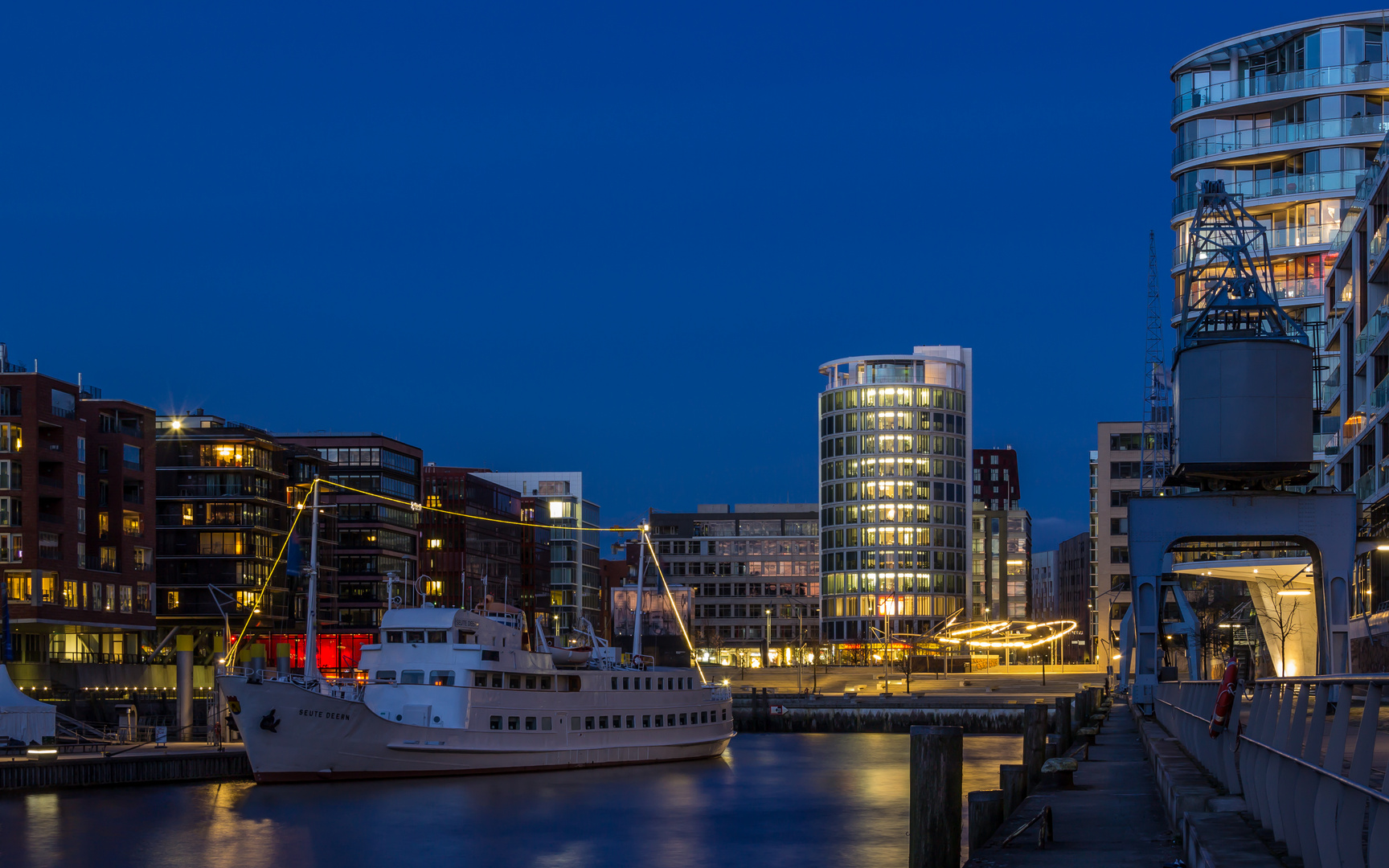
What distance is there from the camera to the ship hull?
61438mm

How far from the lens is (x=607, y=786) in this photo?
64062mm

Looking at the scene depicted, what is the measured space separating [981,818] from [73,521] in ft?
308

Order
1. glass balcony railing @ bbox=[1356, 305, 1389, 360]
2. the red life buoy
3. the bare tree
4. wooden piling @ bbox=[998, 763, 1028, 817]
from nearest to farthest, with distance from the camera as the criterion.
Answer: the red life buoy, wooden piling @ bbox=[998, 763, 1028, 817], glass balcony railing @ bbox=[1356, 305, 1389, 360], the bare tree

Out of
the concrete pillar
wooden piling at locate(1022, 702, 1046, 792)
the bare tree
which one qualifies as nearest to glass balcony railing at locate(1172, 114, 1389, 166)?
the bare tree

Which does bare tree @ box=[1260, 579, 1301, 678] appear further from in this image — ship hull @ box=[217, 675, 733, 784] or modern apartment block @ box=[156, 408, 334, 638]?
modern apartment block @ box=[156, 408, 334, 638]

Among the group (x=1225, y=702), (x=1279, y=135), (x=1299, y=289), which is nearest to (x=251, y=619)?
(x=1299, y=289)

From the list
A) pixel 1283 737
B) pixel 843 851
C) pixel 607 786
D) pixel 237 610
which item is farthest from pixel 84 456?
pixel 1283 737

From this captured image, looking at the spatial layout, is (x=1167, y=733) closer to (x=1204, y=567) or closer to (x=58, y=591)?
(x=1204, y=567)

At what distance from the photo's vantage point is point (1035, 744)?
3653 centimetres

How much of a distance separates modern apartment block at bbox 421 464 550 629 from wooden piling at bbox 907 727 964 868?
12181 cm

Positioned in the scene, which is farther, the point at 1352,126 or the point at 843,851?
the point at 1352,126

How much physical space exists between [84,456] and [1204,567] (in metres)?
77.7

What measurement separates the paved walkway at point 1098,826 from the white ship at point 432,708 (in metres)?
33.6

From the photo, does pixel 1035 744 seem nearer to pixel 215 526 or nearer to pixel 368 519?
pixel 215 526
